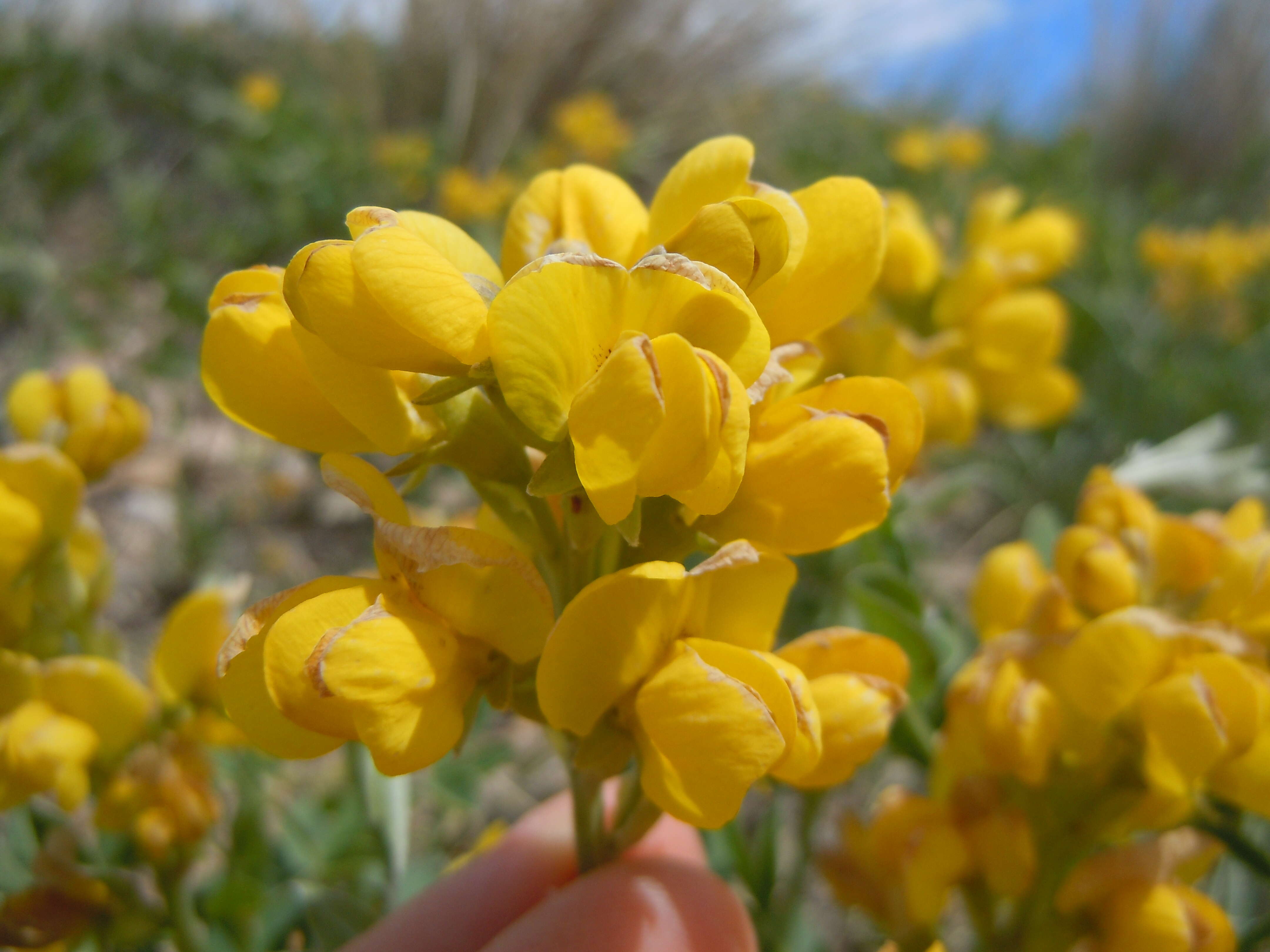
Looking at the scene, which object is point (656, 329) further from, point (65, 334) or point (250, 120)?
point (250, 120)

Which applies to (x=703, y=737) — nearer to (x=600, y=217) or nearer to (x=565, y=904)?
(x=565, y=904)

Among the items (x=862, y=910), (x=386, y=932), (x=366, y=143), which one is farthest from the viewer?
(x=366, y=143)

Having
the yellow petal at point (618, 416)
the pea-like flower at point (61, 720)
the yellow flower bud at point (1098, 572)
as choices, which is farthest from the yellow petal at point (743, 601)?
the pea-like flower at point (61, 720)

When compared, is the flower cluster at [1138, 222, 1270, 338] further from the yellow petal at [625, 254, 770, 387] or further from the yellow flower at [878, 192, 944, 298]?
the yellow petal at [625, 254, 770, 387]

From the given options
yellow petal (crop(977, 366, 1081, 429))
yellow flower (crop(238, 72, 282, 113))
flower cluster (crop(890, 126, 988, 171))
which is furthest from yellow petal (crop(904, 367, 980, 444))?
yellow flower (crop(238, 72, 282, 113))

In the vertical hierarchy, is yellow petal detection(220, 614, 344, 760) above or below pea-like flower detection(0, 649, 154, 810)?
above

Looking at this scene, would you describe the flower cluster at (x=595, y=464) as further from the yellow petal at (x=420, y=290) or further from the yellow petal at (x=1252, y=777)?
the yellow petal at (x=1252, y=777)

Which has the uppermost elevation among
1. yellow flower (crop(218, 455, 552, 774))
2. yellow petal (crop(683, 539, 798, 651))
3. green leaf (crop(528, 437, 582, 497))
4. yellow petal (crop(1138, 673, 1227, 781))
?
green leaf (crop(528, 437, 582, 497))

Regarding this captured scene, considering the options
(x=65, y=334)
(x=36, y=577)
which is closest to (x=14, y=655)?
Result: (x=36, y=577)
